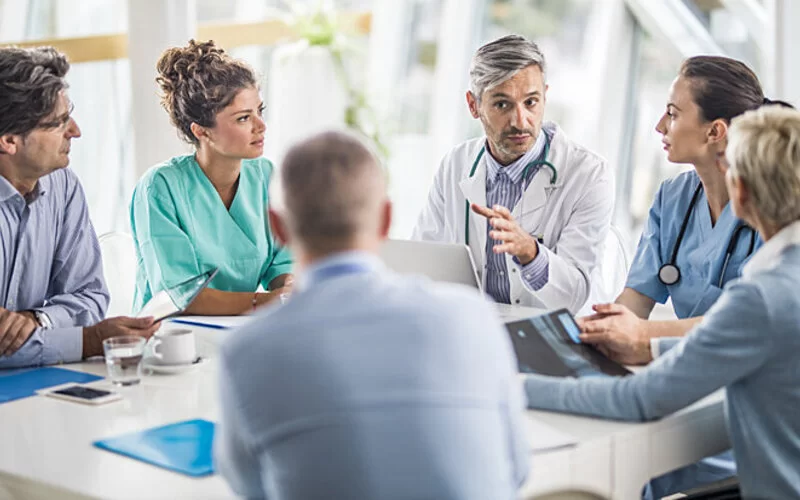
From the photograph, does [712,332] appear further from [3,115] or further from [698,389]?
[3,115]

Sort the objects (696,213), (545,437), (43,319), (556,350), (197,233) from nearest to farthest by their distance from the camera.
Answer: (545,437) < (556,350) < (43,319) < (696,213) < (197,233)

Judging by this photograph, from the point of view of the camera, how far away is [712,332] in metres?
1.59

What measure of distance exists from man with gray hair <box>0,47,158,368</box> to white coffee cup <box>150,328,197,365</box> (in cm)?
13

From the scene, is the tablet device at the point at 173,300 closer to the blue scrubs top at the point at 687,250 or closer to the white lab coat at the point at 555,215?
the white lab coat at the point at 555,215

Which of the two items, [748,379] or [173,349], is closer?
[748,379]

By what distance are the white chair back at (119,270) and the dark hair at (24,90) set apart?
2.52 ft

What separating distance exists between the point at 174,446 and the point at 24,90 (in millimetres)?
1101

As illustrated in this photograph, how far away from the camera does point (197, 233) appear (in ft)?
9.27

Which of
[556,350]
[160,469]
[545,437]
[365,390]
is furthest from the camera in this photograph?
[556,350]

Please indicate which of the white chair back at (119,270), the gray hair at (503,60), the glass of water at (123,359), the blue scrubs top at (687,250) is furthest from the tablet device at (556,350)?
the white chair back at (119,270)

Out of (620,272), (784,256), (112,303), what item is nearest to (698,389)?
(784,256)

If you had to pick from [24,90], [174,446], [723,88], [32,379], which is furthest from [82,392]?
[723,88]

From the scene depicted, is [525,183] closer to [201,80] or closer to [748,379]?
[201,80]

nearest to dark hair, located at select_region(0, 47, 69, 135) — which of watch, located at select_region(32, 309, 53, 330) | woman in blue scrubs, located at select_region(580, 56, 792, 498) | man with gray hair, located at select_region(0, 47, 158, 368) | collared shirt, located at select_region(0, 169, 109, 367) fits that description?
man with gray hair, located at select_region(0, 47, 158, 368)
